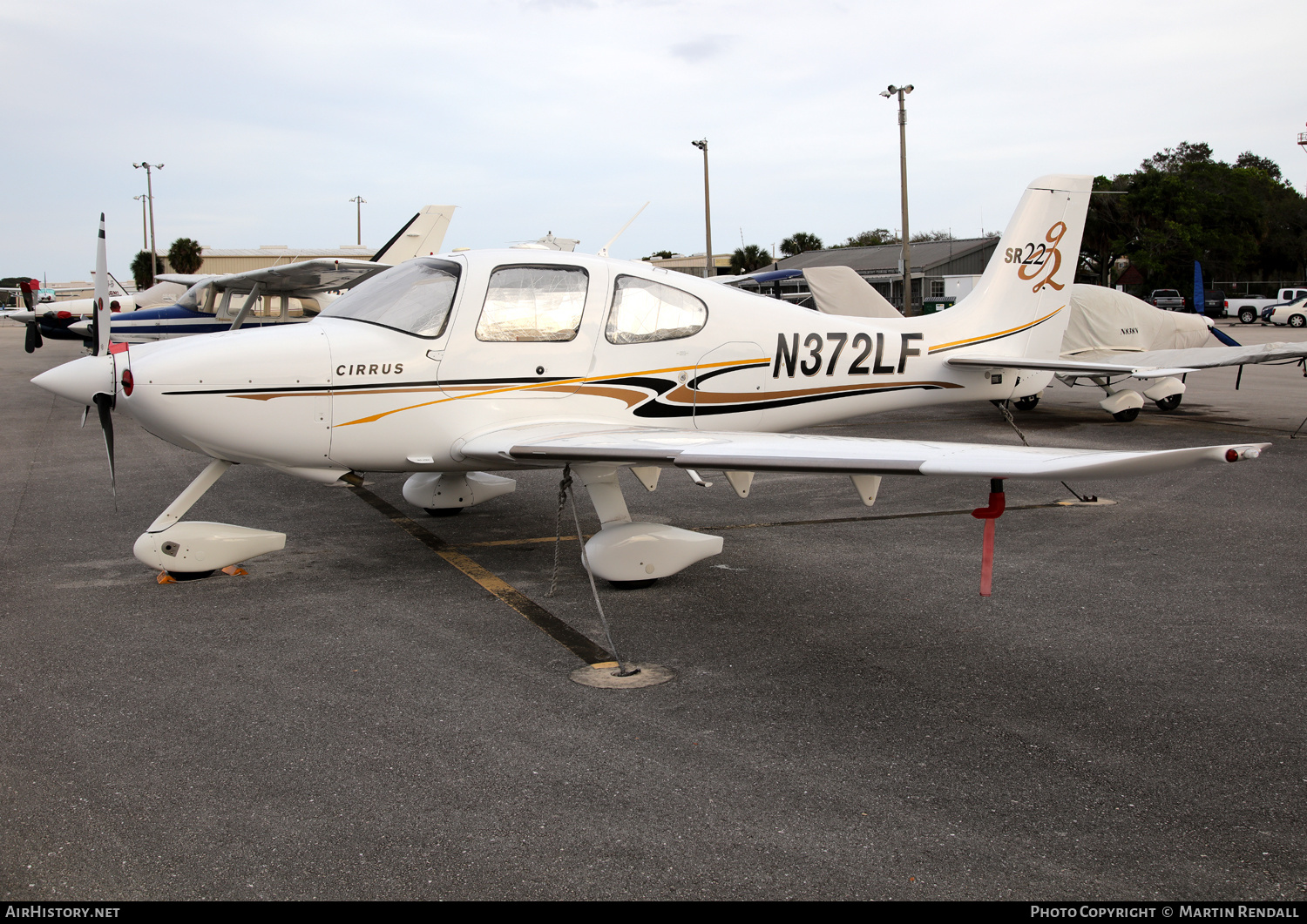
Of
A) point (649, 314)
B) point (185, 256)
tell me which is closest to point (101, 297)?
point (649, 314)

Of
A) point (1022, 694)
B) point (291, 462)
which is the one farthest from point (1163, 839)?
point (291, 462)

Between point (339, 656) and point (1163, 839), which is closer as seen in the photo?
point (1163, 839)

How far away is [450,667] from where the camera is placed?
455cm

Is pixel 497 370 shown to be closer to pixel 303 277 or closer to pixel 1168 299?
pixel 303 277

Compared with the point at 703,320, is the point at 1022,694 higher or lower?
lower

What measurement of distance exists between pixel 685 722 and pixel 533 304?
10.6 ft

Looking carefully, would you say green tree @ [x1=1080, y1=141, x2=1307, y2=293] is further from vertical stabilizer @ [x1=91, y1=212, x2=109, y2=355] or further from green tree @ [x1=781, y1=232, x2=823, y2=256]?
vertical stabilizer @ [x1=91, y1=212, x2=109, y2=355]

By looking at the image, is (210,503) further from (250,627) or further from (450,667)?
(450,667)

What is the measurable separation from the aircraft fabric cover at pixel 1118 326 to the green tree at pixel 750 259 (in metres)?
63.2

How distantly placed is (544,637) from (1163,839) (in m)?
2.98

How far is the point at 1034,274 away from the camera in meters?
8.55

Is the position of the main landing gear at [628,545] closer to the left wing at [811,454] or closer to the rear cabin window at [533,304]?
the left wing at [811,454]

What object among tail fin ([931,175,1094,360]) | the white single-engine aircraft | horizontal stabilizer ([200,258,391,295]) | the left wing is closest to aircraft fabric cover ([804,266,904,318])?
horizontal stabilizer ([200,258,391,295])

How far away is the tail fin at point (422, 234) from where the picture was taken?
2064cm
